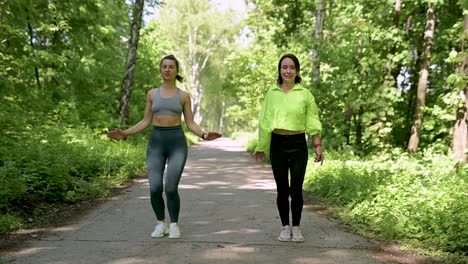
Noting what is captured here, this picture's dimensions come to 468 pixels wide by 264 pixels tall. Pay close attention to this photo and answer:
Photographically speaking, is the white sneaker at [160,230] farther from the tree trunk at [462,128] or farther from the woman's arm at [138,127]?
the tree trunk at [462,128]

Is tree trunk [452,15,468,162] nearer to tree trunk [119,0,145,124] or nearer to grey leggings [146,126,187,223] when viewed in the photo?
grey leggings [146,126,187,223]

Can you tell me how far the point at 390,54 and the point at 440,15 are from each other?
3545mm

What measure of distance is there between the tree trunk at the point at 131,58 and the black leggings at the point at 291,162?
1202 centimetres

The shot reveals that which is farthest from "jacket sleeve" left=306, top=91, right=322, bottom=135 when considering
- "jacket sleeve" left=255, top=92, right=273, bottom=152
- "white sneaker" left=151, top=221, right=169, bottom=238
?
"white sneaker" left=151, top=221, right=169, bottom=238

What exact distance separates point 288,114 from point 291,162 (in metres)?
0.58

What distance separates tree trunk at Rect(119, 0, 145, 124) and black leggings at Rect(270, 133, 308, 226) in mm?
12025

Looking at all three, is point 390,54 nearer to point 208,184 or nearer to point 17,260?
point 208,184

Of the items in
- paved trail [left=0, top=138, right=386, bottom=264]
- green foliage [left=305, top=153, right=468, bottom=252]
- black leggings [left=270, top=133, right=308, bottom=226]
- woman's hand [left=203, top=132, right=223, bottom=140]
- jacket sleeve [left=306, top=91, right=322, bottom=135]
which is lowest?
paved trail [left=0, top=138, right=386, bottom=264]

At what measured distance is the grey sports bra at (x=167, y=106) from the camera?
15.4 ft

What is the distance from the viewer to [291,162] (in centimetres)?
465

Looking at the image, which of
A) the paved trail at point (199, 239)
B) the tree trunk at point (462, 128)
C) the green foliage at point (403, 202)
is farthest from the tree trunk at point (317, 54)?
the paved trail at point (199, 239)

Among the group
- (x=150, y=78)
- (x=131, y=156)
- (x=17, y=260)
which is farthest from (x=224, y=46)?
(x=17, y=260)

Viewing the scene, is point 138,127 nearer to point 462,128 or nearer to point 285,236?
point 285,236

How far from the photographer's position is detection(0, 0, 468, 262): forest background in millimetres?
5801
